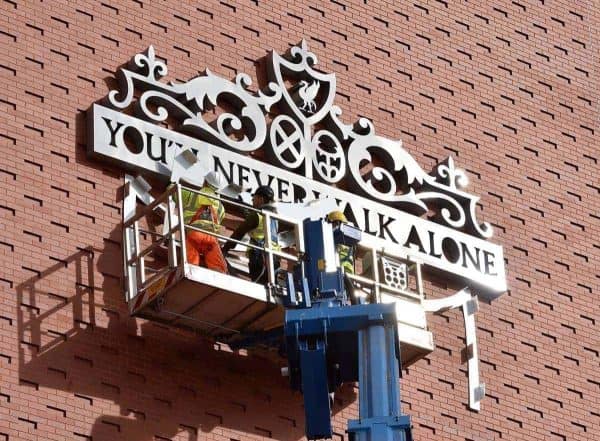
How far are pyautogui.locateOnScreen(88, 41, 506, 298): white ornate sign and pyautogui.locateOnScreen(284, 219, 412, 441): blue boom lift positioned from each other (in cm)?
275

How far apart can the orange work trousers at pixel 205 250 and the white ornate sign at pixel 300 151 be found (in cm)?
185

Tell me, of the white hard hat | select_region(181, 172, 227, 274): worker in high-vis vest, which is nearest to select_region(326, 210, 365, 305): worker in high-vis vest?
select_region(181, 172, 227, 274): worker in high-vis vest

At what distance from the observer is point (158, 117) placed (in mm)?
27234

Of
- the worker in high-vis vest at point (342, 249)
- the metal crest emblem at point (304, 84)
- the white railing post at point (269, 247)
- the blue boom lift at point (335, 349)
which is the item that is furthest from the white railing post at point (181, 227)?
the metal crest emblem at point (304, 84)

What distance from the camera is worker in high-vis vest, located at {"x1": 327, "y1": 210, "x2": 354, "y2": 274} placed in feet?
84.4

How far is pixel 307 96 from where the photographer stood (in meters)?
28.9

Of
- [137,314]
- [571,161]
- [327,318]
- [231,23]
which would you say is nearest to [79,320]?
[137,314]

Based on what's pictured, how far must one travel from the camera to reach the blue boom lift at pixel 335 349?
23750 mm

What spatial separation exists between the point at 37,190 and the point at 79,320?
1665 millimetres

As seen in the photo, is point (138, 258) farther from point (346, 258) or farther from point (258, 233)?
point (346, 258)

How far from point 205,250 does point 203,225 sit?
383 millimetres

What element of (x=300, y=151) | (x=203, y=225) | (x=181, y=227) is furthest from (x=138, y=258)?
(x=300, y=151)

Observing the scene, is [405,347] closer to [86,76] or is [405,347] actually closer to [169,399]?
[169,399]

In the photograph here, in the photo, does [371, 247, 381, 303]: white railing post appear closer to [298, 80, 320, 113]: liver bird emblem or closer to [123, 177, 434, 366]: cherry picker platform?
[123, 177, 434, 366]: cherry picker platform
